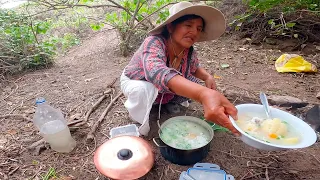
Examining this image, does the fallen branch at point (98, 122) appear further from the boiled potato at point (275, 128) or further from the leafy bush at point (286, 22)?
the leafy bush at point (286, 22)

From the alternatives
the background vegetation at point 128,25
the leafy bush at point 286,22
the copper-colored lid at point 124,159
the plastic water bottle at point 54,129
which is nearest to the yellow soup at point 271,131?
the copper-colored lid at point 124,159

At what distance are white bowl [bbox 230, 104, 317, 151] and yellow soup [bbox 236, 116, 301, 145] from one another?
38 millimetres

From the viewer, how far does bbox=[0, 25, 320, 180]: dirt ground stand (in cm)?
168

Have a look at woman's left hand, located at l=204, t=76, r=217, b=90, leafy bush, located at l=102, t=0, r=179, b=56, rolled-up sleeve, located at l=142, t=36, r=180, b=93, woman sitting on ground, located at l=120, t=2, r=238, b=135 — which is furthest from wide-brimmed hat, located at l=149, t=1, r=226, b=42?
leafy bush, located at l=102, t=0, r=179, b=56

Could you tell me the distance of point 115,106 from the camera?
2488 millimetres

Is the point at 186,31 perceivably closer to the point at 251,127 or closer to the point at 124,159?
the point at 251,127

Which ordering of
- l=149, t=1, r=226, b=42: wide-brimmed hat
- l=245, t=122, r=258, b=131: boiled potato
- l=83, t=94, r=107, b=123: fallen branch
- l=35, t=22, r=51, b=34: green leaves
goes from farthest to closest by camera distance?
l=35, t=22, r=51, b=34: green leaves, l=83, t=94, r=107, b=123: fallen branch, l=149, t=1, r=226, b=42: wide-brimmed hat, l=245, t=122, r=258, b=131: boiled potato

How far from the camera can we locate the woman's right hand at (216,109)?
3.98ft

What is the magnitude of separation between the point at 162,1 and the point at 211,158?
287 centimetres

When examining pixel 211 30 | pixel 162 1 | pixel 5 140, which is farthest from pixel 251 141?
pixel 162 1

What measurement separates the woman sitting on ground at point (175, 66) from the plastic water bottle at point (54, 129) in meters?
0.56

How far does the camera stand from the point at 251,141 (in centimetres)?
133

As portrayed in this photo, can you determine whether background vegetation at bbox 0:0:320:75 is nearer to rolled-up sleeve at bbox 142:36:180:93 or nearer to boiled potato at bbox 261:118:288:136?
rolled-up sleeve at bbox 142:36:180:93

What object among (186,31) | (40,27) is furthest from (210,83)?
(40,27)
